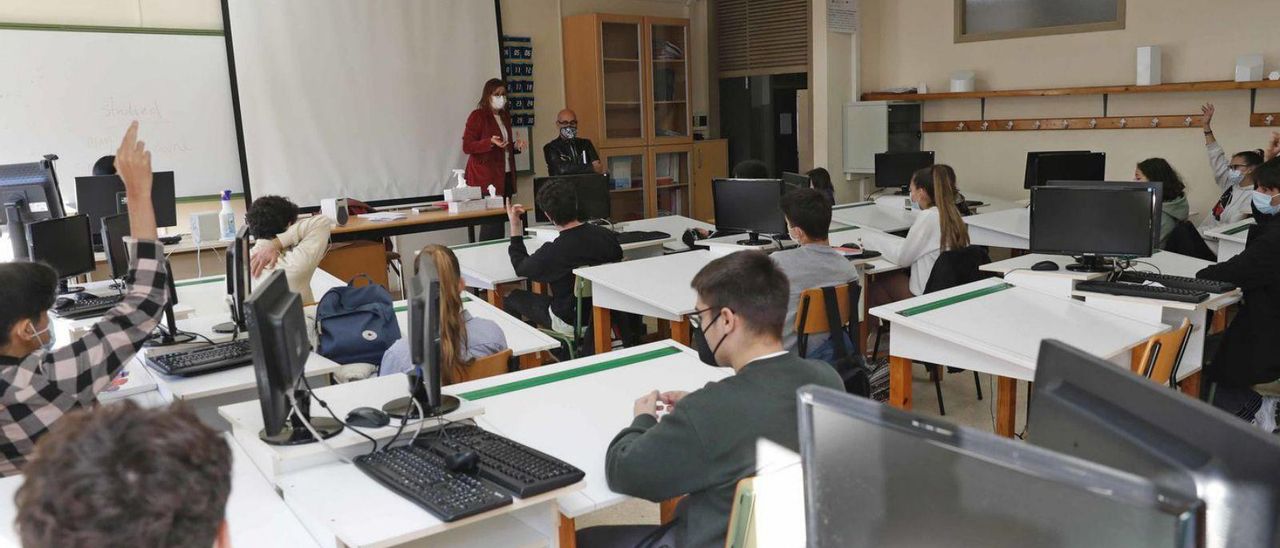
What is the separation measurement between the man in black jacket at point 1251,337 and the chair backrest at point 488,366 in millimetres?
2432

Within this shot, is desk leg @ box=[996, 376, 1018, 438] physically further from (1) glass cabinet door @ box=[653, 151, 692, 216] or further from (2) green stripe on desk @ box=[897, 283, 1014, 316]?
(1) glass cabinet door @ box=[653, 151, 692, 216]

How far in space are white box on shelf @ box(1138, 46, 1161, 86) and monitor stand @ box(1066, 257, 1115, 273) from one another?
348cm

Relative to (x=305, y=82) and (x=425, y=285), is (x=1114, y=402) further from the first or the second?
(x=305, y=82)

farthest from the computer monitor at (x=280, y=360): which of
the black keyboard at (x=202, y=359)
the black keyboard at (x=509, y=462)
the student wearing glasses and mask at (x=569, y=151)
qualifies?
the student wearing glasses and mask at (x=569, y=151)

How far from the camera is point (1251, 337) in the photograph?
3434 millimetres

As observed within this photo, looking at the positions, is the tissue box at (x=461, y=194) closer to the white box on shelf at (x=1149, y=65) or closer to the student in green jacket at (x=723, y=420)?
the white box on shelf at (x=1149, y=65)

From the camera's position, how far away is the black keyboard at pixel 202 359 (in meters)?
2.84

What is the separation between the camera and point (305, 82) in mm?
6973

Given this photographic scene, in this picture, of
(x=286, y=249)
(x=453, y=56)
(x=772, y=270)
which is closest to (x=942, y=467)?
(x=772, y=270)

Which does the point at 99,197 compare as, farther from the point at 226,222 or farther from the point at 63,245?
the point at 63,245

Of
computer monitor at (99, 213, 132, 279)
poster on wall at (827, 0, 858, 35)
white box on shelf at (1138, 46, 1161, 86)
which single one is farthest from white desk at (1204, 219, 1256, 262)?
computer monitor at (99, 213, 132, 279)

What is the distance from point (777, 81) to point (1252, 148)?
12.9ft

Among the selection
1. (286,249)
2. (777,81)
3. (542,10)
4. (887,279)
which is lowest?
(887,279)

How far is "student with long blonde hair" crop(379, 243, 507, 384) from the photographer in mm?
2721
